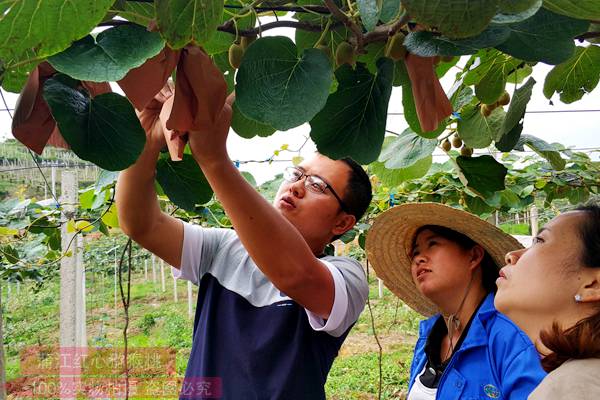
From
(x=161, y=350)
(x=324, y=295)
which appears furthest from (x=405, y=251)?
(x=161, y=350)

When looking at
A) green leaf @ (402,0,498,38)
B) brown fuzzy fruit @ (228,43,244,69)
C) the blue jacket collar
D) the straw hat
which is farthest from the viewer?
the straw hat

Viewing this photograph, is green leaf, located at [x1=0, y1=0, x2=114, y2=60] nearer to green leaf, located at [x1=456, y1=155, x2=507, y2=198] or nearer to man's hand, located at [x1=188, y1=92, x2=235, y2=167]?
man's hand, located at [x1=188, y1=92, x2=235, y2=167]

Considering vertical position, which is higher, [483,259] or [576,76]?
[576,76]

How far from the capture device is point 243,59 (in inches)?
19.0

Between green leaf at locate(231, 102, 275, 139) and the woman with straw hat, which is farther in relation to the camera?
the woman with straw hat

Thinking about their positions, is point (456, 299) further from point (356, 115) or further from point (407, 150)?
point (356, 115)

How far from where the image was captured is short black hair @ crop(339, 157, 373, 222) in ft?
4.28

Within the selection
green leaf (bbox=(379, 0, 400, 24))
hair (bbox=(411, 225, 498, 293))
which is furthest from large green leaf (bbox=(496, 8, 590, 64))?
hair (bbox=(411, 225, 498, 293))

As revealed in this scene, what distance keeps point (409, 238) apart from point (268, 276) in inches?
27.5

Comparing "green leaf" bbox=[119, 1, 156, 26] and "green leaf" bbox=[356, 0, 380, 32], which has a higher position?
"green leaf" bbox=[119, 1, 156, 26]

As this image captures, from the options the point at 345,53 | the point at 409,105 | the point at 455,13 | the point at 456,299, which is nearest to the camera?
the point at 455,13

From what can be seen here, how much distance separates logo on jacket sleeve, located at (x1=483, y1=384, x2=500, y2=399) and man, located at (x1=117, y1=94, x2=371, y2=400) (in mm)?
333

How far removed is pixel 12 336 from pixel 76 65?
7.58 meters

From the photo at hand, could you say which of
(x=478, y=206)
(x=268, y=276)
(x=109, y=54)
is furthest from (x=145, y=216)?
(x=478, y=206)
